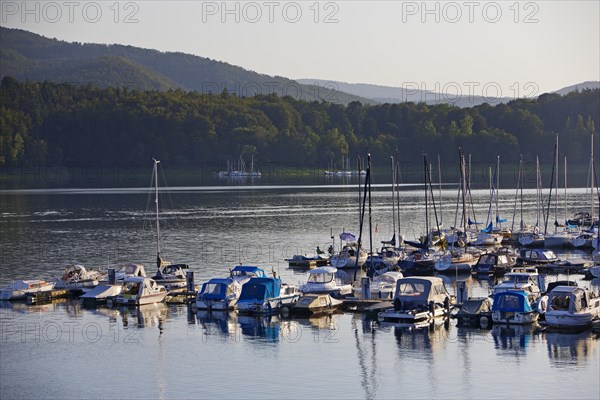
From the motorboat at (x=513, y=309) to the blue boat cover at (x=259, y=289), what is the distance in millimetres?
10841

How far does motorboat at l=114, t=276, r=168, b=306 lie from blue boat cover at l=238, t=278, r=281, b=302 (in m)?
5.34

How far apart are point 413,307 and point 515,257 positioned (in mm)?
22069

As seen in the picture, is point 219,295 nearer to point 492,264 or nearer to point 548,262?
point 492,264

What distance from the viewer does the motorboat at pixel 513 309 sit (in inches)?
1816

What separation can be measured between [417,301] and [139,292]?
1458 centimetres

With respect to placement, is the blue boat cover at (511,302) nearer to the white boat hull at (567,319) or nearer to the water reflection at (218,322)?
the white boat hull at (567,319)

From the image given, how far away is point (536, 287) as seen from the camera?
169ft

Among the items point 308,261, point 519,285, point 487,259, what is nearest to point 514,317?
point 519,285

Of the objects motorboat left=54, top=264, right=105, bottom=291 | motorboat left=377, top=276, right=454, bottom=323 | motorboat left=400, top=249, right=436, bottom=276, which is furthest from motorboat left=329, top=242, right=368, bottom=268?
motorboat left=377, top=276, right=454, bottom=323

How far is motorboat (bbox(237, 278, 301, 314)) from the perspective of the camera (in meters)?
50.6

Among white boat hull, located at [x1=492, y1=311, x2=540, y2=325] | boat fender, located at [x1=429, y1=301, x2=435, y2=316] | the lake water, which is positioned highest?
boat fender, located at [x1=429, y1=301, x2=435, y2=316]

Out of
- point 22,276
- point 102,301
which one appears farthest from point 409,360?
point 22,276

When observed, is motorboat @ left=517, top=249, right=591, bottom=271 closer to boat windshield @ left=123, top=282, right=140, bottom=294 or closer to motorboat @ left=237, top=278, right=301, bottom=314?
motorboat @ left=237, top=278, right=301, bottom=314

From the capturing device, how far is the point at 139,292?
53.8m
